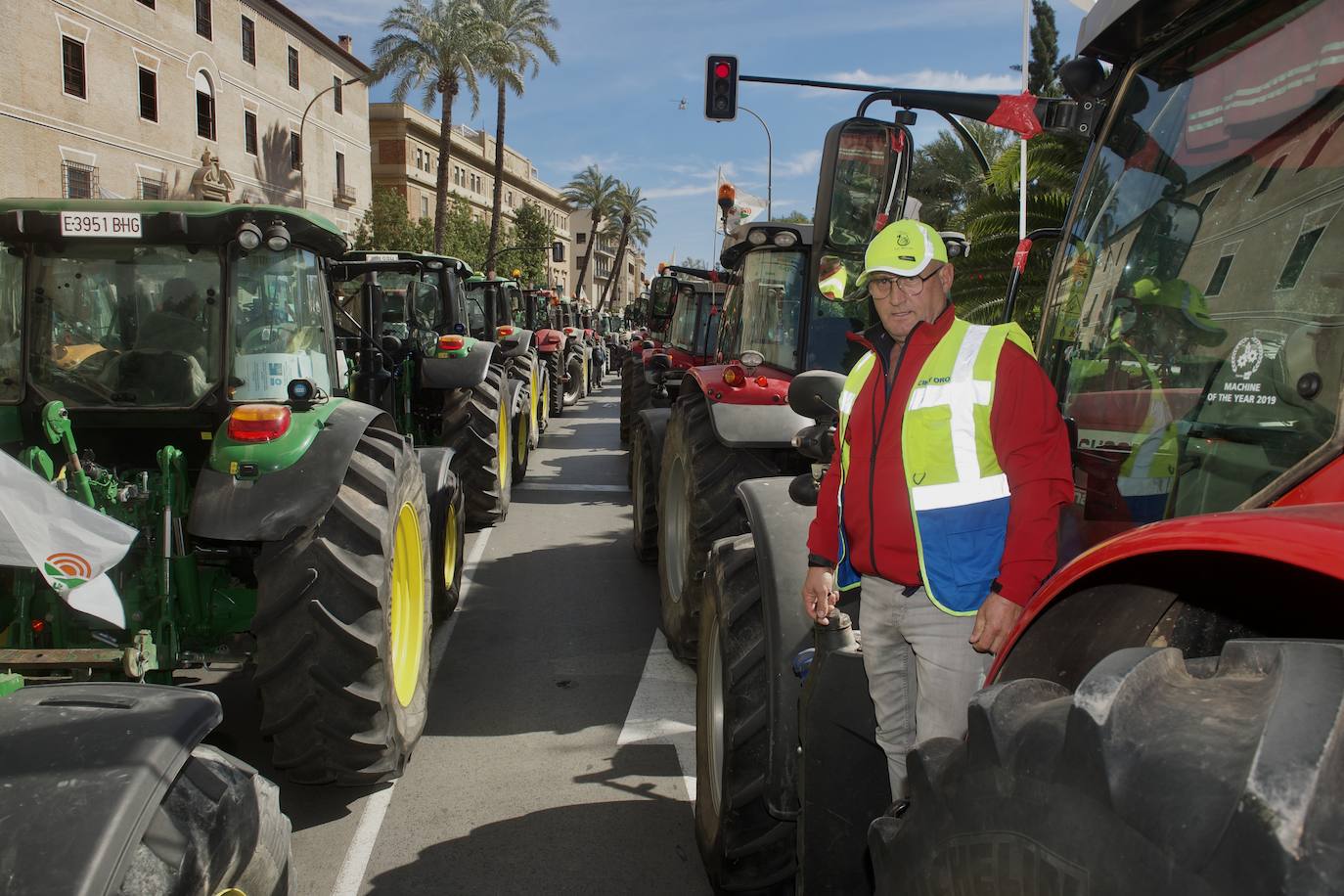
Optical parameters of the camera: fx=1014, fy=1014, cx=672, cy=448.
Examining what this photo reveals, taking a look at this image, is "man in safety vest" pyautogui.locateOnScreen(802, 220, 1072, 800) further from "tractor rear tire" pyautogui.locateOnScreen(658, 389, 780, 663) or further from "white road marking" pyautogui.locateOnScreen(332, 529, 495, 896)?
"tractor rear tire" pyautogui.locateOnScreen(658, 389, 780, 663)

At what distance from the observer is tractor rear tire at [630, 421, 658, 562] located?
773 centimetres

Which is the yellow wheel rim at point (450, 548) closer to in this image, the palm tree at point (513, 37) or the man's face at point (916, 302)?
the man's face at point (916, 302)

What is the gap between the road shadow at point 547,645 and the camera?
5.22m

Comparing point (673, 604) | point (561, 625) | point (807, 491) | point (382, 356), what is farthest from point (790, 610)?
point (382, 356)

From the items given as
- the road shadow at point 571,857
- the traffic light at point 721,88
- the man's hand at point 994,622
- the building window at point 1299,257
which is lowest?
the road shadow at point 571,857

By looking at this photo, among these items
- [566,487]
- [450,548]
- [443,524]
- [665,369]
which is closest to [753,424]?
[443,524]

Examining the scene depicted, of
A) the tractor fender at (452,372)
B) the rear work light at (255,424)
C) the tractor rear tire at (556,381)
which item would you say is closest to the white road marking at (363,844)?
the rear work light at (255,424)

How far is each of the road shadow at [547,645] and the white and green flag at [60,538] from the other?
258cm

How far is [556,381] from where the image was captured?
747 inches

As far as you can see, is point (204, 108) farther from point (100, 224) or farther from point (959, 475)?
point (959, 475)

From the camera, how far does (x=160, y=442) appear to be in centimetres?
445

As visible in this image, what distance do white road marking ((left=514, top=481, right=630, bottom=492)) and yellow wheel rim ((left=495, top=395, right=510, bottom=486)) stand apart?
1394 millimetres

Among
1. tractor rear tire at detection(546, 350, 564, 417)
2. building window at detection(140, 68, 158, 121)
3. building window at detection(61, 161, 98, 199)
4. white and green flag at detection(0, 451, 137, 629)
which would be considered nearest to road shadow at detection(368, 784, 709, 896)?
white and green flag at detection(0, 451, 137, 629)

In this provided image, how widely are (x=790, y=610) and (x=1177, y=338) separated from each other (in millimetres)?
1419
